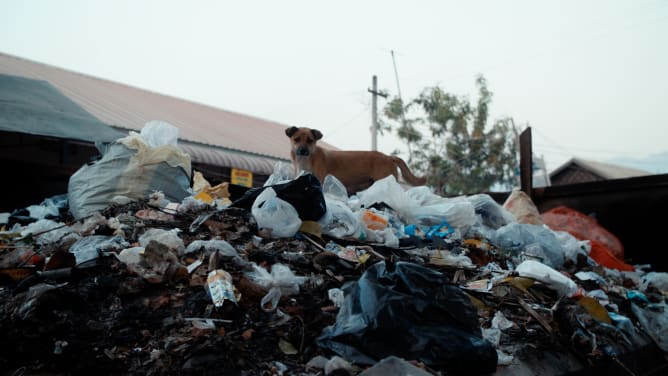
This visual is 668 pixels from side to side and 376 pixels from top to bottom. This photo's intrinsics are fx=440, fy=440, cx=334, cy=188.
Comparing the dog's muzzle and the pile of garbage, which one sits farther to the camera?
the dog's muzzle

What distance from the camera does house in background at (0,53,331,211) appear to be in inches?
201

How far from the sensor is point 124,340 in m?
1.90

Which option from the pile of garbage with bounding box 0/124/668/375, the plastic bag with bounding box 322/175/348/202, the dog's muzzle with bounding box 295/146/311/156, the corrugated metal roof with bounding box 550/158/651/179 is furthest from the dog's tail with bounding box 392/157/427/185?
the corrugated metal roof with bounding box 550/158/651/179

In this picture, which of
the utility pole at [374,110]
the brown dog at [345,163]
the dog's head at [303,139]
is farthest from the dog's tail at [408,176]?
the utility pole at [374,110]

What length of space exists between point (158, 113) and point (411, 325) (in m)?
9.45

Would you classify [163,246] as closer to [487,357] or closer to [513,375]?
[487,357]

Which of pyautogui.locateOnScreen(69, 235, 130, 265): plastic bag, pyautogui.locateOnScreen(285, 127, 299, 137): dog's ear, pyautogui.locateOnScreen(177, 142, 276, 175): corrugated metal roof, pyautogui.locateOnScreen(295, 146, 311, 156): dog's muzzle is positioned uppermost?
pyautogui.locateOnScreen(285, 127, 299, 137): dog's ear

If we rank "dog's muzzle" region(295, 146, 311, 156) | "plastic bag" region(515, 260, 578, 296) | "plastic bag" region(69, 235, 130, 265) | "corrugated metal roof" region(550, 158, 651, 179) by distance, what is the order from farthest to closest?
"corrugated metal roof" region(550, 158, 651, 179) → "dog's muzzle" region(295, 146, 311, 156) → "plastic bag" region(515, 260, 578, 296) → "plastic bag" region(69, 235, 130, 265)

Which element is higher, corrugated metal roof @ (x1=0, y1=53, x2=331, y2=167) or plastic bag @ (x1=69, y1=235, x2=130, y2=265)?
corrugated metal roof @ (x1=0, y1=53, x2=331, y2=167)

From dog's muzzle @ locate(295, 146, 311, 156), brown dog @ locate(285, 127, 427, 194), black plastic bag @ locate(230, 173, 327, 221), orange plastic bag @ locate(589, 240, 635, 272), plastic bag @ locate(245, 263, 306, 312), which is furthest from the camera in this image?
brown dog @ locate(285, 127, 427, 194)

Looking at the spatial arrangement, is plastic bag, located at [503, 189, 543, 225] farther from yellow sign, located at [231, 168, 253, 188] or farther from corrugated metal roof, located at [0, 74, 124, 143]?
yellow sign, located at [231, 168, 253, 188]

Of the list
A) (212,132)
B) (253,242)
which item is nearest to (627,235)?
(253,242)

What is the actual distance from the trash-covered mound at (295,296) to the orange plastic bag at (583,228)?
0.98 m

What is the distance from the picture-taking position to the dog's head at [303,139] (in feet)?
18.6
